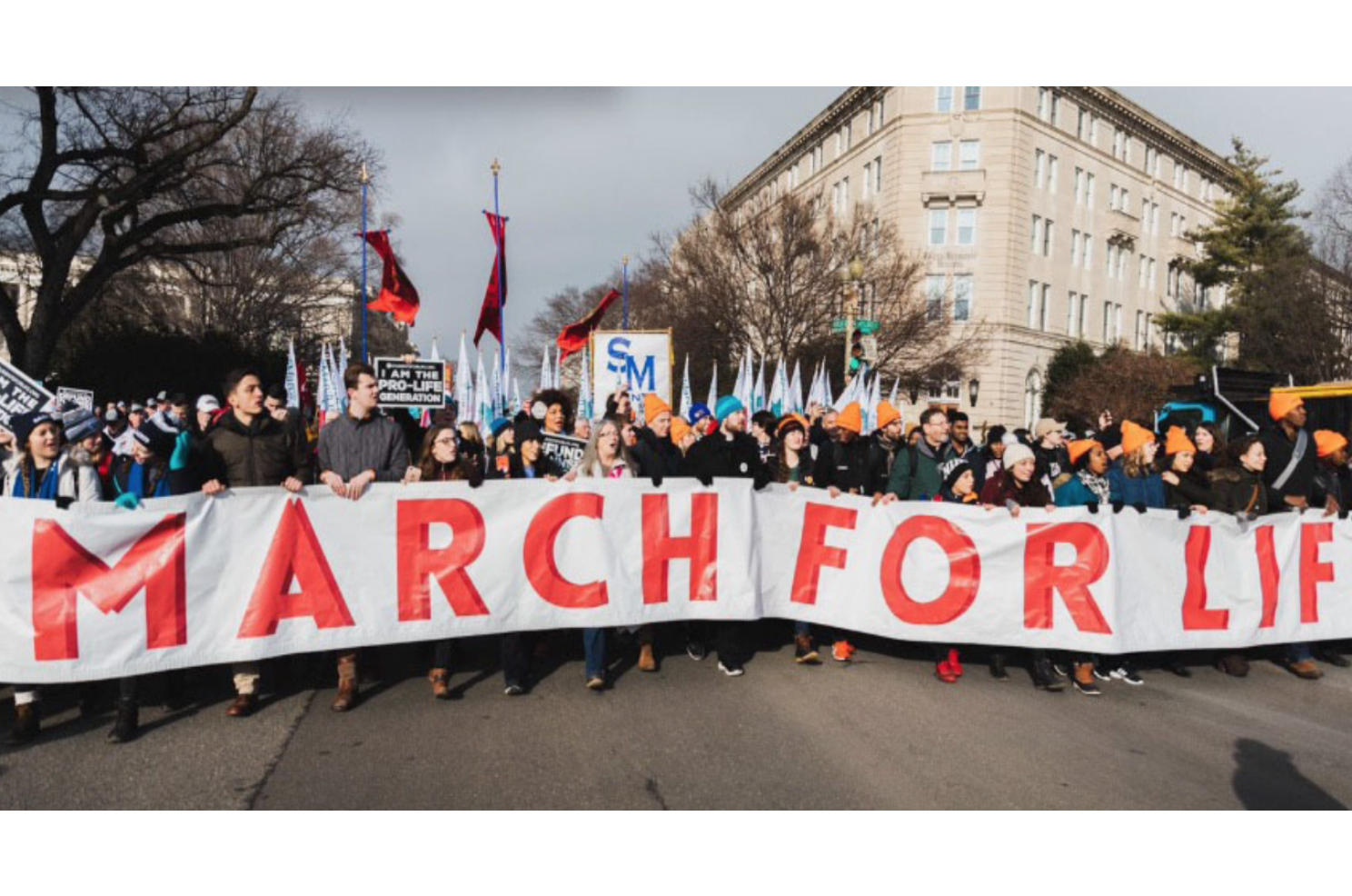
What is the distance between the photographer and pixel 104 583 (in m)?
4.73

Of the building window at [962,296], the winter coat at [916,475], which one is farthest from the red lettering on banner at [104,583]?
the building window at [962,296]

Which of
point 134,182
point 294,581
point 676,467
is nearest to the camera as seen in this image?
point 294,581

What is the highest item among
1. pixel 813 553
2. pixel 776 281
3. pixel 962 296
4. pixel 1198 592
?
pixel 962 296

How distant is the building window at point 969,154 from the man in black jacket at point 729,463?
139 ft

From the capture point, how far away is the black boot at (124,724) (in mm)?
4512

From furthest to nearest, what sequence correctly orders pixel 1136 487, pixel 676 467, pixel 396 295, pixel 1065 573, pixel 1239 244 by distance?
pixel 1239 244 → pixel 396 295 → pixel 676 467 → pixel 1136 487 → pixel 1065 573

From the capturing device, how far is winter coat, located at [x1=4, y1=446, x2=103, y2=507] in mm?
4820

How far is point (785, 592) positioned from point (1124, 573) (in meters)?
2.34

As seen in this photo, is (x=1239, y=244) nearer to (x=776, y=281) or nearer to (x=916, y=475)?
(x=776, y=281)

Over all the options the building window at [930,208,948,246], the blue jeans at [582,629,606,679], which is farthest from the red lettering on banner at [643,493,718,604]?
the building window at [930,208,948,246]

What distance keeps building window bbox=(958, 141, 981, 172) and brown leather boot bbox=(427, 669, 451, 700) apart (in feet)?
147

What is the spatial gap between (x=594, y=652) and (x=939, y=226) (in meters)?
43.8

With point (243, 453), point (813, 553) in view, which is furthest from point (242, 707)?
point (813, 553)

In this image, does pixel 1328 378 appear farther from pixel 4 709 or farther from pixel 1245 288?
pixel 4 709
